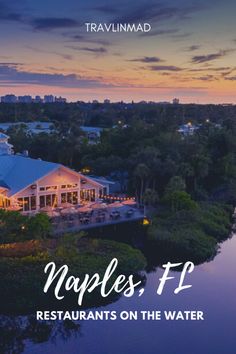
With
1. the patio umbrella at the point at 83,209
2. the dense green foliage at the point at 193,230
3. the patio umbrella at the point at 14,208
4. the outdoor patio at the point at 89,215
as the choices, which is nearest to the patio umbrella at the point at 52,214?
the outdoor patio at the point at 89,215

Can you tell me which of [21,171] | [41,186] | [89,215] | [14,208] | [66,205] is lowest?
[89,215]

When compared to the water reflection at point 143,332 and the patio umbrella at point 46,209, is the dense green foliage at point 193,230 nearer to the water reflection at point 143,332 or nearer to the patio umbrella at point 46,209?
the water reflection at point 143,332

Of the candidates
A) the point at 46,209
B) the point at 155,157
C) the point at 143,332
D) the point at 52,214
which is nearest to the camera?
the point at 143,332

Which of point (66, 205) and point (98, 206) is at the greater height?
point (98, 206)

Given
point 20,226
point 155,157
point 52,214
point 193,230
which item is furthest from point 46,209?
point 155,157

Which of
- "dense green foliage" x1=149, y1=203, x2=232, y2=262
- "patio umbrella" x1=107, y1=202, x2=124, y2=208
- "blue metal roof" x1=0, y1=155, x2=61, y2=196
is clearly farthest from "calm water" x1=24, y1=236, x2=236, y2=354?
"blue metal roof" x1=0, y1=155, x2=61, y2=196

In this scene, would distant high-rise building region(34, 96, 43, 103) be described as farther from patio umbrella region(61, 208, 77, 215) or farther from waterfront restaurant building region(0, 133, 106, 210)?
patio umbrella region(61, 208, 77, 215)

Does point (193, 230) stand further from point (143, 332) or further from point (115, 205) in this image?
point (143, 332)
